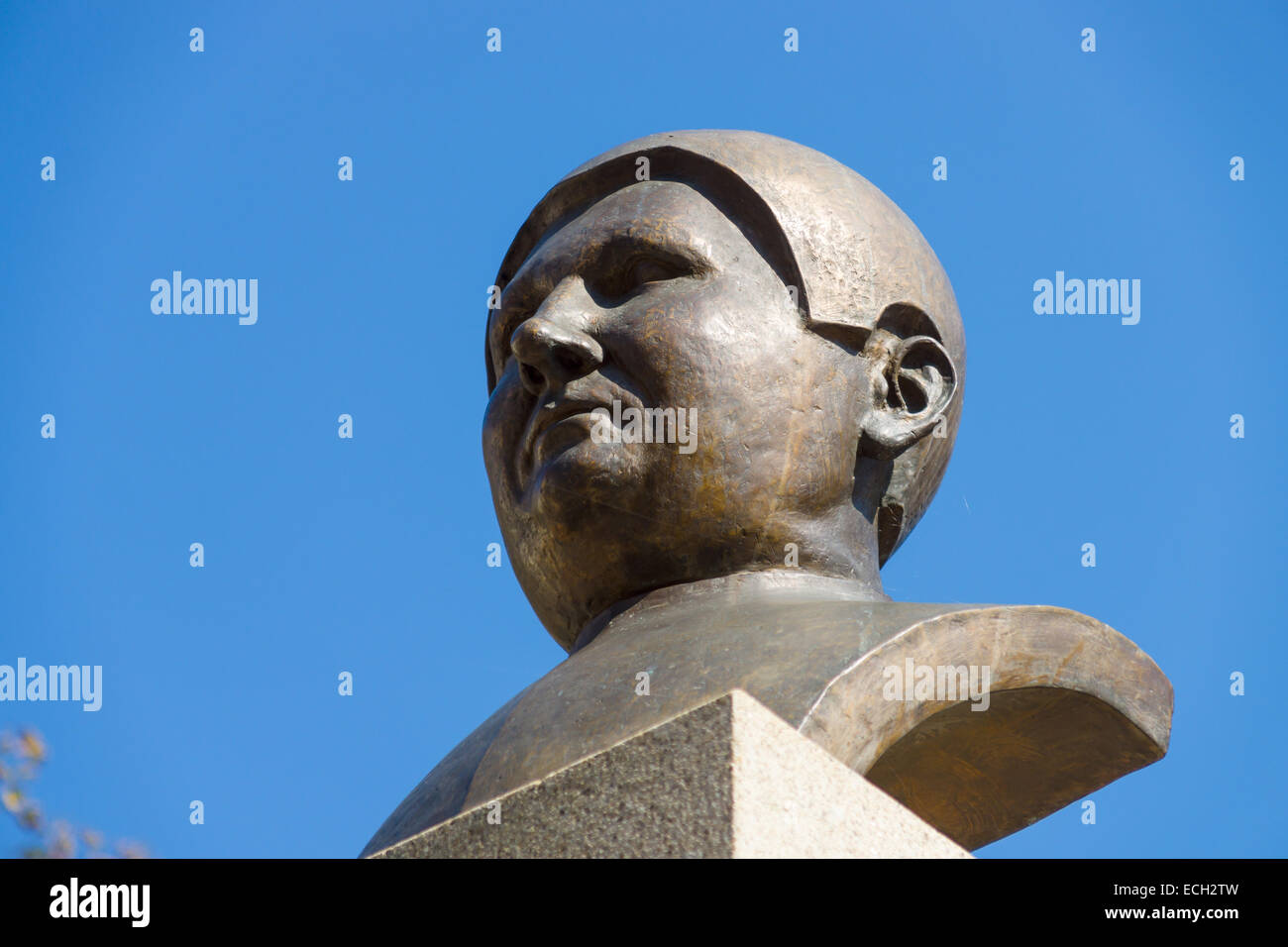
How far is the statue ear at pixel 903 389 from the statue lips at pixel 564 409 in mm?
929

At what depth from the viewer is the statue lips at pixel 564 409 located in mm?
6180

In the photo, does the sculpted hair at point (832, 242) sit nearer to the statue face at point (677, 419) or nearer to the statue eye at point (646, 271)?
the statue face at point (677, 419)

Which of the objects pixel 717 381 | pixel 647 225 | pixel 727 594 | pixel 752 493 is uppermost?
pixel 647 225

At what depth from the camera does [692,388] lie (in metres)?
6.06

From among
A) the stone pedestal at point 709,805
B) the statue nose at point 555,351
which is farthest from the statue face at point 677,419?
the stone pedestal at point 709,805

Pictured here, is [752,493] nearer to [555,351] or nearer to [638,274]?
[555,351]

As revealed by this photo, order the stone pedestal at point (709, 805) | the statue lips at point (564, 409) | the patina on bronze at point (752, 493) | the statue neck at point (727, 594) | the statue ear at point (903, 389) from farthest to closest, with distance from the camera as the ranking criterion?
the statue ear at point (903, 389) → the statue lips at point (564, 409) → the statue neck at point (727, 594) → the patina on bronze at point (752, 493) → the stone pedestal at point (709, 805)

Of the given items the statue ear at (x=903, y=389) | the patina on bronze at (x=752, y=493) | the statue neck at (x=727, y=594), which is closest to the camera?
the patina on bronze at (x=752, y=493)

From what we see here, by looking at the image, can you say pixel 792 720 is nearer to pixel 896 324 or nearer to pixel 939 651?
pixel 939 651

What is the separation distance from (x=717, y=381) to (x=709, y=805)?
7.72 feet

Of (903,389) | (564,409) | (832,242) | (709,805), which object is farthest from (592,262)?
(709,805)

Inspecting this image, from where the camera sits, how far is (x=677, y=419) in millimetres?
6051

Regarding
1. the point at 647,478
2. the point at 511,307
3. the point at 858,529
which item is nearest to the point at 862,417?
the point at 858,529
